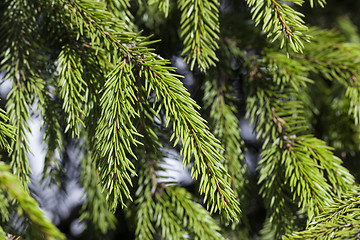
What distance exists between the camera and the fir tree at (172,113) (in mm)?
451

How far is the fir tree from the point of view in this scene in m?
0.45

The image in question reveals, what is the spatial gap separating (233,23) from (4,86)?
1.71 feet

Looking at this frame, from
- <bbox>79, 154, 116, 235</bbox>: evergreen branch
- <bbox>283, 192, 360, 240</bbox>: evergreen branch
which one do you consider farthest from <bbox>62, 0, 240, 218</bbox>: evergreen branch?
<bbox>79, 154, 116, 235</bbox>: evergreen branch

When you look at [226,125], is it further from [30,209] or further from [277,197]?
[30,209]

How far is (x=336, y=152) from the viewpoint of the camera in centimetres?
80

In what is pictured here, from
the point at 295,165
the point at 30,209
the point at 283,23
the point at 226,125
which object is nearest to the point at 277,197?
the point at 295,165

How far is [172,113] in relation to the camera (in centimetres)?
46

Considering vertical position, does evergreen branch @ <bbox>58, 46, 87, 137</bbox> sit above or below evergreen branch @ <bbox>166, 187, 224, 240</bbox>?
above

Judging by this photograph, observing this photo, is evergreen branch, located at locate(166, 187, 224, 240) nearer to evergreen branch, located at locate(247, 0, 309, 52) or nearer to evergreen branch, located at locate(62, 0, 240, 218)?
evergreen branch, located at locate(62, 0, 240, 218)

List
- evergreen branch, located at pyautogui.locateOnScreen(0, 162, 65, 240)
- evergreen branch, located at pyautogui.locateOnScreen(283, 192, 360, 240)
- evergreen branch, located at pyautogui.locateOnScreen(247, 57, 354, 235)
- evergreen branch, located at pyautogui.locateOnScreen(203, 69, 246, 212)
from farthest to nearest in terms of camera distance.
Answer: evergreen branch, located at pyautogui.locateOnScreen(203, 69, 246, 212), evergreen branch, located at pyautogui.locateOnScreen(247, 57, 354, 235), evergreen branch, located at pyautogui.locateOnScreen(283, 192, 360, 240), evergreen branch, located at pyautogui.locateOnScreen(0, 162, 65, 240)

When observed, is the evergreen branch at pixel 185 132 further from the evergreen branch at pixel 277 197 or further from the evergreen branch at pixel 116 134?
the evergreen branch at pixel 277 197

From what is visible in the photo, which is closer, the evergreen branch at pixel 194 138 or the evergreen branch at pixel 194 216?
the evergreen branch at pixel 194 138

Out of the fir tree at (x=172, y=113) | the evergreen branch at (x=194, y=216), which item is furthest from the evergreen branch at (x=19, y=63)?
the evergreen branch at (x=194, y=216)

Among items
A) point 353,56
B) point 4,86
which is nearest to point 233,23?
point 353,56
